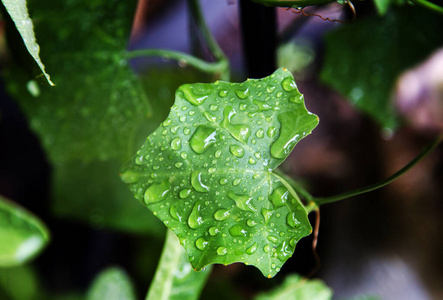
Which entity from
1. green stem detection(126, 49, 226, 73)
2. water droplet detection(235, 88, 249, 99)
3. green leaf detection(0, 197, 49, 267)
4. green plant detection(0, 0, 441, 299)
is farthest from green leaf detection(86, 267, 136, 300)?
water droplet detection(235, 88, 249, 99)

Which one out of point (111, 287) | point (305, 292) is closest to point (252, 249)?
point (305, 292)

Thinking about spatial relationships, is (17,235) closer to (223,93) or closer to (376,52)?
(223,93)

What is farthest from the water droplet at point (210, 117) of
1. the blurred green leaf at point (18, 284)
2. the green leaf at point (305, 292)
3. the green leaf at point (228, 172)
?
the blurred green leaf at point (18, 284)

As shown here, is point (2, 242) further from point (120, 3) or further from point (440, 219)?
point (440, 219)

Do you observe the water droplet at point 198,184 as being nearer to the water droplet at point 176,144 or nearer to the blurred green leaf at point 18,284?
the water droplet at point 176,144

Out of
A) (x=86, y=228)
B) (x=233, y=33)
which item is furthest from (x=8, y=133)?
(x=233, y=33)
